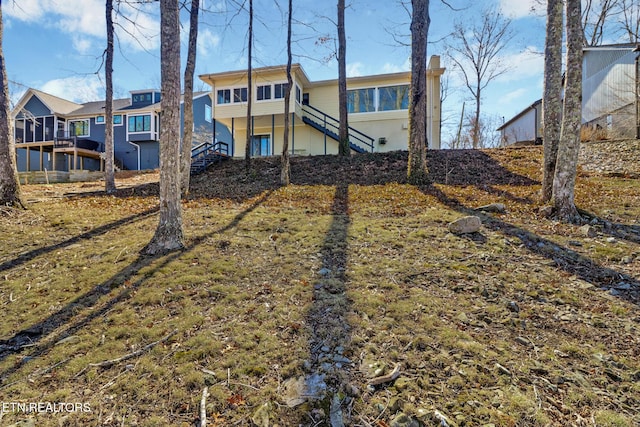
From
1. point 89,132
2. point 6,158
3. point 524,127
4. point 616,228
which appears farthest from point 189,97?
point 524,127

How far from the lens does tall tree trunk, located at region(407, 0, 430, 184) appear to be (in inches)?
368

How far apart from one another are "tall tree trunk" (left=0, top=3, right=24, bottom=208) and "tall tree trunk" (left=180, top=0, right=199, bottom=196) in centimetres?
378

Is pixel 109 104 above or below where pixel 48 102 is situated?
below

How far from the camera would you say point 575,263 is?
167 inches

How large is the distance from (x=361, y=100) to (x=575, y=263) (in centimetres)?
1615

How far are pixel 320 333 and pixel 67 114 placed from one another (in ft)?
105

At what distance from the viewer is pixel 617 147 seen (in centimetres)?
1155

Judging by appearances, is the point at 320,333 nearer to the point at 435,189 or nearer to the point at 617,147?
the point at 435,189

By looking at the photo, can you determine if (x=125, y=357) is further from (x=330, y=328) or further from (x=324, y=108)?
(x=324, y=108)

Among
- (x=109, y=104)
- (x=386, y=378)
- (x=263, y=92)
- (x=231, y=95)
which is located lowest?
(x=386, y=378)

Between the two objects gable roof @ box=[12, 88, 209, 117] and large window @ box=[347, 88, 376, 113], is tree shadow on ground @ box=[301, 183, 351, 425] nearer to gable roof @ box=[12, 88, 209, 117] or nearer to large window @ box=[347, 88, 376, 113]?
large window @ box=[347, 88, 376, 113]

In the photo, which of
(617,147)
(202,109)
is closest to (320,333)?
(617,147)

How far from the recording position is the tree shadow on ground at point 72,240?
4809 mm

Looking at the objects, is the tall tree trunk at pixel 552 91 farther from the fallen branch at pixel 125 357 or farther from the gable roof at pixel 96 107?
the gable roof at pixel 96 107
